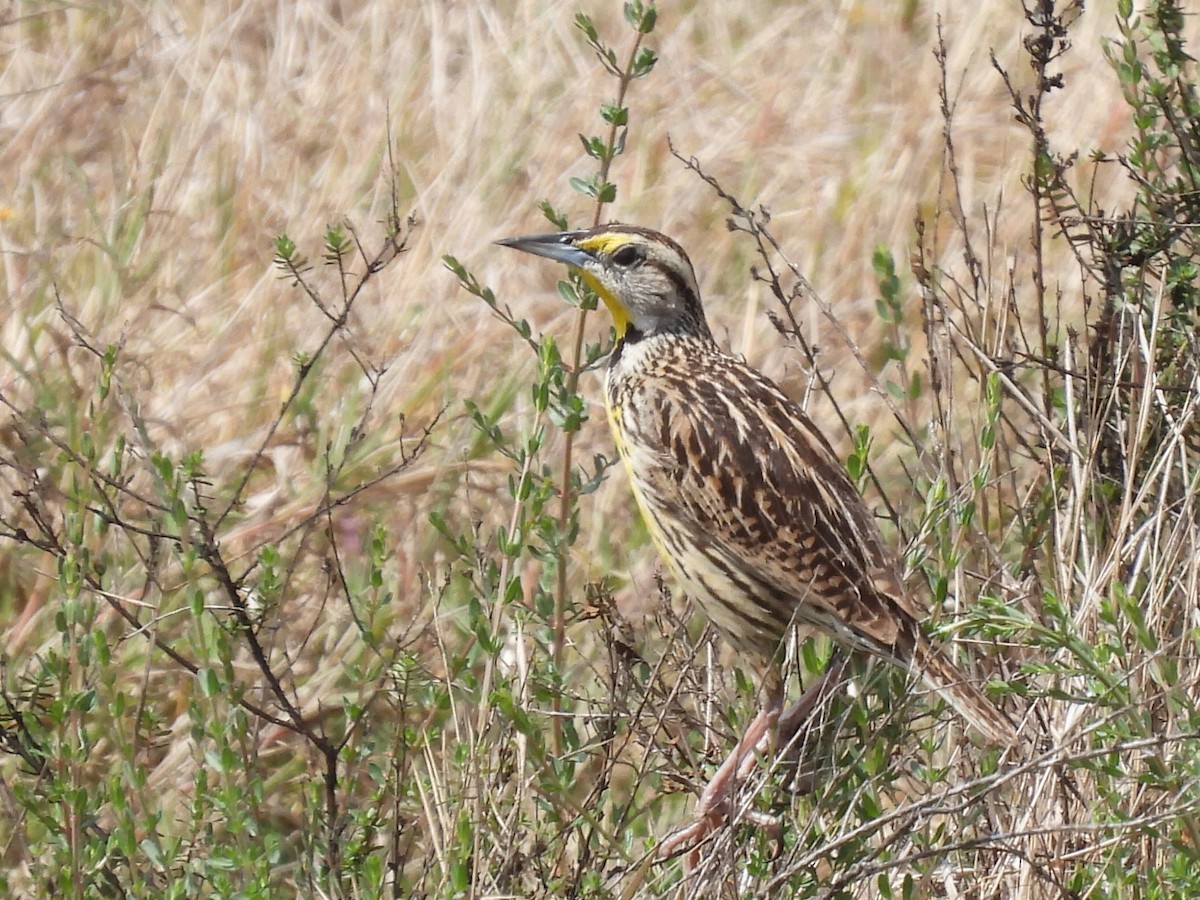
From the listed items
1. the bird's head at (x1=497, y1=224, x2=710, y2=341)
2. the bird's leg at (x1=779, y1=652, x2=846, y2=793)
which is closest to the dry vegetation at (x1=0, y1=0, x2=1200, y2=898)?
the bird's leg at (x1=779, y1=652, x2=846, y2=793)

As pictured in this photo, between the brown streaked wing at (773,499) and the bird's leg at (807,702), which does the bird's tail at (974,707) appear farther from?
the brown streaked wing at (773,499)

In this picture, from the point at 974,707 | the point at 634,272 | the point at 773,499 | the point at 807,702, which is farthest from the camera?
the point at 634,272

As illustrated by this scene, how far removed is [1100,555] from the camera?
364 centimetres

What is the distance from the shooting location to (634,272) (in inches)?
169

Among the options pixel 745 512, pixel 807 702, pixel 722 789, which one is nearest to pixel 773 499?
pixel 745 512

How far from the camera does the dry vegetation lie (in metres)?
3.06

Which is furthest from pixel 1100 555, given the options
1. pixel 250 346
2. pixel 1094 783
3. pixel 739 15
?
pixel 739 15

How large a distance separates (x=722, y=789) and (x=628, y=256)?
4.17ft

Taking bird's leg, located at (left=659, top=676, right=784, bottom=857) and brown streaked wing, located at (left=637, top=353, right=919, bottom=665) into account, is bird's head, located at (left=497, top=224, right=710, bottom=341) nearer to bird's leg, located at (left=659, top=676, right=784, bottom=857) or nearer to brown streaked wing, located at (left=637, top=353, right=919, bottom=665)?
brown streaked wing, located at (left=637, top=353, right=919, bottom=665)

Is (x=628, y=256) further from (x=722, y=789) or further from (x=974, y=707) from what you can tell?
(x=974, y=707)

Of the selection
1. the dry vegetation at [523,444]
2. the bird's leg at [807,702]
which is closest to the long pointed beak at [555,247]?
the dry vegetation at [523,444]

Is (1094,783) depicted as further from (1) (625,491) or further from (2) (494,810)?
(1) (625,491)

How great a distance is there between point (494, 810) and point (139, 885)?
54 centimetres

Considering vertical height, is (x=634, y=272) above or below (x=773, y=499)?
above
